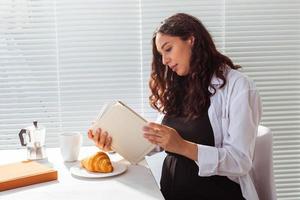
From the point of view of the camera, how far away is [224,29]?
7.34ft

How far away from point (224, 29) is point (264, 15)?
8.5 inches

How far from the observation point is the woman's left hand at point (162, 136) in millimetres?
1506

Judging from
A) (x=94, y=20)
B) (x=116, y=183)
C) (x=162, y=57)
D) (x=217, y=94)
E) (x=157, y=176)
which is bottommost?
(x=157, y=176)

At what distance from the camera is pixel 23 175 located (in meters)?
1.44

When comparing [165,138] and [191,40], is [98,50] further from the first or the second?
[165,138]

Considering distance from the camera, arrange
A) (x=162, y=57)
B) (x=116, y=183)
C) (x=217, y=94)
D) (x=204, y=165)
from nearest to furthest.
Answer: (x=116, y=183), (x=204, y=165), (x=217, y=94), (x=162, y=57)

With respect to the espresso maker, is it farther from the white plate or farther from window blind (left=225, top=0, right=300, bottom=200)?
window blind (left=225, top=0, right=300, bottom=200)

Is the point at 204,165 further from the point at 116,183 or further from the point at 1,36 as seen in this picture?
the point at 1,36

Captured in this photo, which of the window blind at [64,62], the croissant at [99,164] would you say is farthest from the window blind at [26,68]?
the croissant at [99,164]

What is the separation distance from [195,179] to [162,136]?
28 cm

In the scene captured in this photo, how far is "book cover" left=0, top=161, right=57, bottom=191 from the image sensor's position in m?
1.40

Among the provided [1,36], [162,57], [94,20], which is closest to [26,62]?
[1,36]

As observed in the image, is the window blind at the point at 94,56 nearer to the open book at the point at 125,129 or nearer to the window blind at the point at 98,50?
the window blind at the point at 98,50

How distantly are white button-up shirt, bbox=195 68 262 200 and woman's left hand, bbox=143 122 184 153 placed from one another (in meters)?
0.10
